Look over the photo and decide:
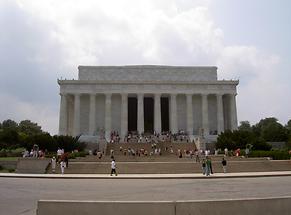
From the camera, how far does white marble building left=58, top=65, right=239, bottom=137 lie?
229ft

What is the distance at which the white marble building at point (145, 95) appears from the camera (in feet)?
229

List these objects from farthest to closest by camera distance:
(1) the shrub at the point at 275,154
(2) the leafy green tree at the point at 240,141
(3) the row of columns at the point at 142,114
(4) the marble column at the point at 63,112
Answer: (3) the row of columns at the point at 142,114
(4) the marble column at the point at 63,112
(2) the leafy green tree at the point at 240,141
(1) the shrub at the point at 275,154

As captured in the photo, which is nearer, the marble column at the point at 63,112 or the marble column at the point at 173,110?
the marble column at the point at 63,112

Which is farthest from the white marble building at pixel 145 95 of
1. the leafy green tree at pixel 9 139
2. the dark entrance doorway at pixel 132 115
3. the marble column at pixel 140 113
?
the leafy green tree at pixel 9 139

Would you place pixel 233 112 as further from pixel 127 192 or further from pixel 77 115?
pixel 127 192

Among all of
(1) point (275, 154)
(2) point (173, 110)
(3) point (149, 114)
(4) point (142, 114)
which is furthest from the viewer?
(3) point (149, 114)

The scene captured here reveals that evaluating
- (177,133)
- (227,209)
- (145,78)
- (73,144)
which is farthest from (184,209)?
(145,78)

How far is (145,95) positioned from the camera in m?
72.5

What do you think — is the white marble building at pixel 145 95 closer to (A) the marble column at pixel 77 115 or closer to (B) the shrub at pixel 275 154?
(A) the marble column at pixel 77 115

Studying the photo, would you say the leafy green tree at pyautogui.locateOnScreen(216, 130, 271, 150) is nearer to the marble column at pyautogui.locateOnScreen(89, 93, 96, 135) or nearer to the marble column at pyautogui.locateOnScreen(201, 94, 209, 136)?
the marble column at pyautogui.locateOnScreen(201, 94, 209, 136)

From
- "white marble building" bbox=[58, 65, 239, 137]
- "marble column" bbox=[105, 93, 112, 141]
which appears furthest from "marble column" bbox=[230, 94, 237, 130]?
"marble column" bbox=[105, 93, 112, 141]

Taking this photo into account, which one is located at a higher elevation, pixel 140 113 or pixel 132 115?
pixel 132 115

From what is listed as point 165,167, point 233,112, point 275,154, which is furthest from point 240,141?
point 165,167

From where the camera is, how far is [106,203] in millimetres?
7055
